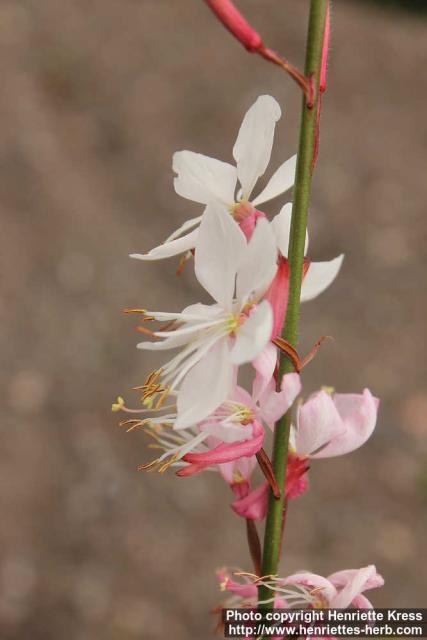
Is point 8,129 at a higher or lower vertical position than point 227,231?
higher

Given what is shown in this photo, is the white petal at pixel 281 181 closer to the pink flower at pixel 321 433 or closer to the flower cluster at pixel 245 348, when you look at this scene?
the flower cluster at pixel 245 348

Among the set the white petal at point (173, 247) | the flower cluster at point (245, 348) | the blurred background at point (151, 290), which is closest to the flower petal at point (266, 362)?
the flower cluster at point (245, 348)

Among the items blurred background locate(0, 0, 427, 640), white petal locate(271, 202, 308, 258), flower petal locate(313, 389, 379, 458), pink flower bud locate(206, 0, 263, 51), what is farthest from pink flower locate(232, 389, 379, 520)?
blurred background locate(0, 0, 427, 640)

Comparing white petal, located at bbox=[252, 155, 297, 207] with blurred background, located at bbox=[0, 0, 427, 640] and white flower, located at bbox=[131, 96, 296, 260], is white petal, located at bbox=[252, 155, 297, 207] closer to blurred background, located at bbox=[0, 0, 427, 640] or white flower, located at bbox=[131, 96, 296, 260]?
white flower, located at bbox=[131, 96, 296, 260]

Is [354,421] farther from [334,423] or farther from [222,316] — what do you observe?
[222,316]

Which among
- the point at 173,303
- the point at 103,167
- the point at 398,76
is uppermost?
the point at 398,76

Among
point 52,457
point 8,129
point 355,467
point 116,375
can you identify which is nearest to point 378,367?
point 355,467

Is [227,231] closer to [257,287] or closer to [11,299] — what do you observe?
[257,287]
